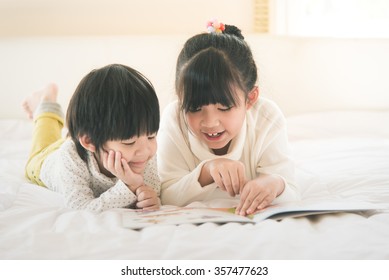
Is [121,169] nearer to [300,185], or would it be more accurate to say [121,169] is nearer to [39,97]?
[300,185]

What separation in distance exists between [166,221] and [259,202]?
0.61ft

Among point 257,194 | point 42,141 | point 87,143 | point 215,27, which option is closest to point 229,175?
point 257,194

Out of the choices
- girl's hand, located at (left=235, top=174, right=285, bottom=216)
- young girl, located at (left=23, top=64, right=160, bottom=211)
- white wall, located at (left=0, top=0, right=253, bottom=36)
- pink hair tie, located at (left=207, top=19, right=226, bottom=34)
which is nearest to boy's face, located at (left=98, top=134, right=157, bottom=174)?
young girl, located at (left=23, top=64, right=160, bottom=211)

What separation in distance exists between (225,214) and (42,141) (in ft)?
2.44

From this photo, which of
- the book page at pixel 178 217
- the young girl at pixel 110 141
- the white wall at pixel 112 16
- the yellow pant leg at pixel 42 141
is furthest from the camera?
the white wall at pixel 112 16

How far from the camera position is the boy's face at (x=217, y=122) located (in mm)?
1059

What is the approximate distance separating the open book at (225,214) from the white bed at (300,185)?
2 cm

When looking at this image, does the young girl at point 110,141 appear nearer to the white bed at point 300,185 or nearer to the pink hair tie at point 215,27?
the white bed at point 300,185

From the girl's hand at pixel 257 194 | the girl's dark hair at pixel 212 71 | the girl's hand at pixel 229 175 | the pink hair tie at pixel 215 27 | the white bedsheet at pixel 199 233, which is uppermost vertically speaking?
the pink hair tie at pixel 215 27

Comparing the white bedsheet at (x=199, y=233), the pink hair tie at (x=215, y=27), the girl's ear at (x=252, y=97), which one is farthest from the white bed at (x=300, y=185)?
the pink hair tie at (x=215, y=27)

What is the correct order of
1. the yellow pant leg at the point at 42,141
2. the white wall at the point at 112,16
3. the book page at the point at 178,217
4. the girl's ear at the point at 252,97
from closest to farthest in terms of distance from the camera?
the book page at the point at 178,217
the girl's ear at the point at 252,97
the yellow pant leg at the point at 42,141
the white wall at the point at 112,16

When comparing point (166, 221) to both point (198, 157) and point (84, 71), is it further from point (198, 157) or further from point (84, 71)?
point (84, 71)

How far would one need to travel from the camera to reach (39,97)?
1.70m

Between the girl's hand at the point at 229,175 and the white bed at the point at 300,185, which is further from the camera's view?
the girl's hand at the point at 229,175
